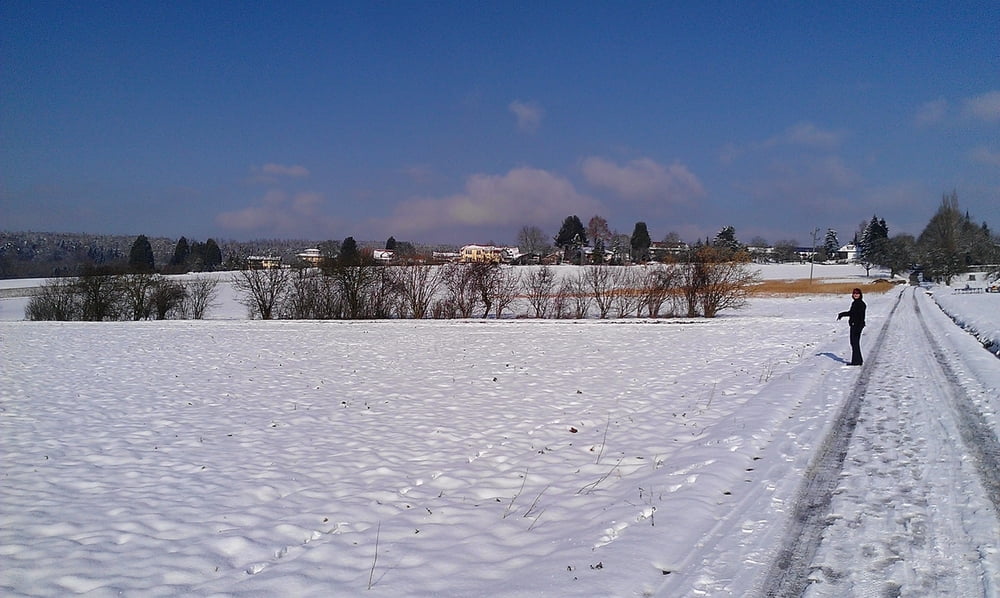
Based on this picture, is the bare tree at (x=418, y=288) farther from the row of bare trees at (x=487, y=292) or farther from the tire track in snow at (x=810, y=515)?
the tire track in snow at (x=810, y=515)

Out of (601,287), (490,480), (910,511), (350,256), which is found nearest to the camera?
(910,511)

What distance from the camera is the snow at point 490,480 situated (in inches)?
187

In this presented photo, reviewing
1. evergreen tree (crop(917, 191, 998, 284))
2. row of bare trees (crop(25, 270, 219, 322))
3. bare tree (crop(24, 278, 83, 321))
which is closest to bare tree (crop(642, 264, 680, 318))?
→ row of bare trees (crop(25, 270, 219, 322))

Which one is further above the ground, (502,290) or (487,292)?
(502,290)

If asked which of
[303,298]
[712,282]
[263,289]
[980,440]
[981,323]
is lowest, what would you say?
[980,440]

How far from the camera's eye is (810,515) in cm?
564

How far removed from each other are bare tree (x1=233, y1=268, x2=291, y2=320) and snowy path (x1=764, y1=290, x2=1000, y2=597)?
42.3 m

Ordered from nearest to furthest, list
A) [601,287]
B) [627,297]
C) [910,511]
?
[910,511], [627,297], [601,287]

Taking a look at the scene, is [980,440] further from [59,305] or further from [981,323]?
[59,305]

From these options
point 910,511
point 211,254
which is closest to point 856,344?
point 910,511

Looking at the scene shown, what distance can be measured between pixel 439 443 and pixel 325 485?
2163mm

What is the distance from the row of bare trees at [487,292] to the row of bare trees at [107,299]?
8826mm

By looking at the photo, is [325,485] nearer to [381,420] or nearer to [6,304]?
[381,420]

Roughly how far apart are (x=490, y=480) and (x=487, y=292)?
3684cm
